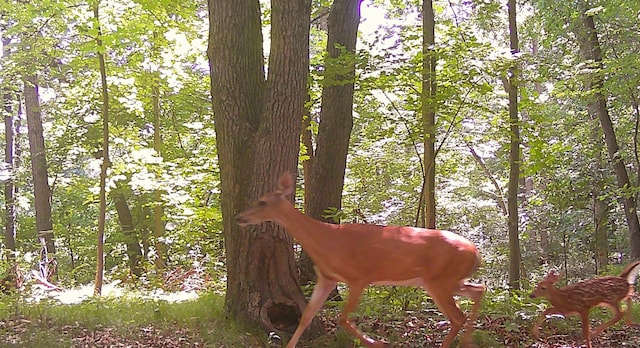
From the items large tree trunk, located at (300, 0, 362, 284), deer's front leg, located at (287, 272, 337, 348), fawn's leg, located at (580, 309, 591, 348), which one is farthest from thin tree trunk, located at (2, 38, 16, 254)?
fawn's leg, located at (580, 309, 591, 348)

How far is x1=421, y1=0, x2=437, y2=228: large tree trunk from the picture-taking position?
7.74 meters

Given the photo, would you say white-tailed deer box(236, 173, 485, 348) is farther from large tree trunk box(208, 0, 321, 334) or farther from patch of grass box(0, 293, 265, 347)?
patch of grass box(0, 293, 265, 347)

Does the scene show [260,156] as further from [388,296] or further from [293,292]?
[388,296]

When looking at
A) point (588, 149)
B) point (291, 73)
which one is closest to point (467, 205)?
point (588, 149)

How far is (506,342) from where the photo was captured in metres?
5.33

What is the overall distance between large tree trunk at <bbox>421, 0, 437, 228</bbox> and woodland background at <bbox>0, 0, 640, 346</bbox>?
3cm

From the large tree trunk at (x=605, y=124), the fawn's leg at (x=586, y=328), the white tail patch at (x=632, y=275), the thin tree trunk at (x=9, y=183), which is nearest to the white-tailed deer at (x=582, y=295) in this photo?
the fawn's leg at (x=586, y=328)

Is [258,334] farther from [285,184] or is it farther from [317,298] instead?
[285,184]

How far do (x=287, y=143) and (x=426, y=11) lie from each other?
→ 4.54 m

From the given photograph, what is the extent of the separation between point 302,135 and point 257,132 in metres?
4.68

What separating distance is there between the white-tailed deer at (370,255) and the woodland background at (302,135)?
1.31 metres

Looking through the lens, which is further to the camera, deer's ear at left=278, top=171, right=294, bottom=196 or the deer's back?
the deer's back

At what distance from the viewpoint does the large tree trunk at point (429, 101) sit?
305 inches

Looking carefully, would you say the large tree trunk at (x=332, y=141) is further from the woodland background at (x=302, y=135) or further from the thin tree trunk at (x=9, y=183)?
the thin tree trunk at (x=9, y=183)
